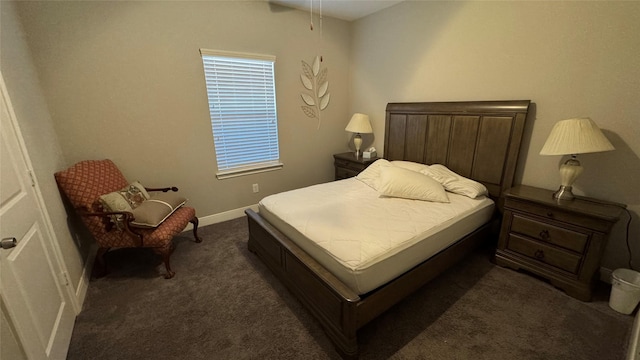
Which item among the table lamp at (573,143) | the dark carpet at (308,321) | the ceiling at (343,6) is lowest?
the dark carpet at (308,321)

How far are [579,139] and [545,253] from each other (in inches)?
35.9

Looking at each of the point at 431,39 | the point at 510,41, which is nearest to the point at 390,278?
the point at 510,41

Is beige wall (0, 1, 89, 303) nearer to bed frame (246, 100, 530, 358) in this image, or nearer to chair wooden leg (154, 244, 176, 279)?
chair wooden leg (154, 244, 176, 279)

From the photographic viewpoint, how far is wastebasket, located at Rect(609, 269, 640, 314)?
1673 millimetres

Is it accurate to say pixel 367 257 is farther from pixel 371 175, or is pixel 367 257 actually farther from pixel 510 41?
pixel 510 41

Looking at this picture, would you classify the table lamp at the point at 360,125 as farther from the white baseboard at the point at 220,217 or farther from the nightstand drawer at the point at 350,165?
the white baseboard at the point at 220,217

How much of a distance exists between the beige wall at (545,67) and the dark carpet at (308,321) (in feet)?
2.78

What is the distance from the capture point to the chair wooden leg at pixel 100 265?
7.07 ft

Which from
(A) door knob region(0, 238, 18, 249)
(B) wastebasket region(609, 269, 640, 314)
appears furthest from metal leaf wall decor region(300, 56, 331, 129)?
(B) wastebasket region(609, 269, 640, 314)

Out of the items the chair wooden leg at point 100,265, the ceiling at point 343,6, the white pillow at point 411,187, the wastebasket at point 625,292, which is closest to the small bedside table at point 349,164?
the white pillow at point 411,187

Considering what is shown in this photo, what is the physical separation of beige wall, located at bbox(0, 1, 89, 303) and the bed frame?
53.5 inches

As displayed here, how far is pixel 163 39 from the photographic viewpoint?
Result: 2.48m

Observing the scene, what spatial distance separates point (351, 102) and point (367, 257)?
3.04m

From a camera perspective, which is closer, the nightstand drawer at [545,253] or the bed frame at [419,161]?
the bed frame at [419,161]
